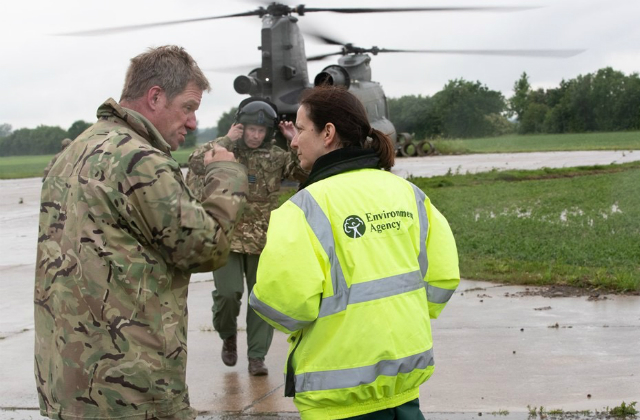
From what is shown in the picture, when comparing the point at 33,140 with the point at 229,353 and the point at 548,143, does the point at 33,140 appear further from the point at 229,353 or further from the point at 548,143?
the point at 229,353

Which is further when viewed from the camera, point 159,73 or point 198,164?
point 198,164

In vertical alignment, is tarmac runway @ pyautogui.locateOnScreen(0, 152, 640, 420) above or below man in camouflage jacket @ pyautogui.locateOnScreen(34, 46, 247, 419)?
below

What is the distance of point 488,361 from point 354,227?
3586mm

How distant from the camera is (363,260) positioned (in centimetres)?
299

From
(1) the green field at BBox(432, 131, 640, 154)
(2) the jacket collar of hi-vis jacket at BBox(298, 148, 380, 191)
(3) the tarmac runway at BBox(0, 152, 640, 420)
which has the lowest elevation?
(3) the tarmac runway at BBox(0, 152, 640, 420)

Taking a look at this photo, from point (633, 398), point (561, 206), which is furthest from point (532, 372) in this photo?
point (561, 206)

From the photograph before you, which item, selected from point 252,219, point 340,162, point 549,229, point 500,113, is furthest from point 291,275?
point 500,113

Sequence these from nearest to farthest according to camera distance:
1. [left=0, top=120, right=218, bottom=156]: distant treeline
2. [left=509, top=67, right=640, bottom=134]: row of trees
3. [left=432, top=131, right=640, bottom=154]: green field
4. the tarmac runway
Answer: the tarmac runway < [left=509, top=67, right=640, bottom=134]: row of trees < [left=432, top=131, right=640, bottom=154]: green field < [left=0, top=120, right=218, bottom=156]: distant treeline

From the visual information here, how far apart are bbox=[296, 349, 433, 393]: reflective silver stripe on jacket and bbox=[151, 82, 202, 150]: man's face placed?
0.95 meters

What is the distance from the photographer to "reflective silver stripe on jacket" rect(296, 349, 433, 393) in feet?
9.72

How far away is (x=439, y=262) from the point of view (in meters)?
3.27

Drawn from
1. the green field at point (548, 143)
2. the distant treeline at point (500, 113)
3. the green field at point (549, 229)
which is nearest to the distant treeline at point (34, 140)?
the distant treeline at point (500, 113)

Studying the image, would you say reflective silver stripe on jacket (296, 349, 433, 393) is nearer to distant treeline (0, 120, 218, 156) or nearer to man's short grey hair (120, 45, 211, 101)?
man's short grey hair (120, 45, 211, 101)

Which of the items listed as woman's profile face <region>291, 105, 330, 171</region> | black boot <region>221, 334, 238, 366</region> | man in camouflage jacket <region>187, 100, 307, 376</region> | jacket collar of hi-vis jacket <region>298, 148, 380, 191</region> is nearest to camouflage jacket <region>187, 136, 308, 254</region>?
man in camouflage jacket <region>187, 100, 307, 376</region>
